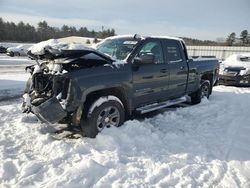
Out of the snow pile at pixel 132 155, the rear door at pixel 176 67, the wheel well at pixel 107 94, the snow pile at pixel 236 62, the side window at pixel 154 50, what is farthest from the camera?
the snow pile at pixel 236 62

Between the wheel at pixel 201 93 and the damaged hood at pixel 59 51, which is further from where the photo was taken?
the wheel at pixel 201 93

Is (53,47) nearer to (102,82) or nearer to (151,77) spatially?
(102,82)

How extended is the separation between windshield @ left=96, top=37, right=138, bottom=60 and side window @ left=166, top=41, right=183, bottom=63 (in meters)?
1.05

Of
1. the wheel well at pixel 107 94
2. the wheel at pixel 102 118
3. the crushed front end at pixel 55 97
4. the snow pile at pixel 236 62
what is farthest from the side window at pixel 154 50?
the snow pile at pixel 236 62

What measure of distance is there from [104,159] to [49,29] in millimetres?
89468

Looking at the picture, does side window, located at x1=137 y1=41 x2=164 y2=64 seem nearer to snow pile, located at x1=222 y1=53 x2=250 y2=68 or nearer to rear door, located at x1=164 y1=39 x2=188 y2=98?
rear door, located at x1=164 y1=39 x2=188 y2=98

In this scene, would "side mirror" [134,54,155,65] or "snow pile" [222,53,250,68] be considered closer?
"side mirror" [134,54,155,65]

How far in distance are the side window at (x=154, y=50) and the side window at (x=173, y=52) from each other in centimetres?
31

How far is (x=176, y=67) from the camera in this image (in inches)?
277

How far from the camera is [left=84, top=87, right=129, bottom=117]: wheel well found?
17.0 ft

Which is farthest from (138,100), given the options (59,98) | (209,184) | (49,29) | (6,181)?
(49,29)

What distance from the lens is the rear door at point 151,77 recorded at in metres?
5.92

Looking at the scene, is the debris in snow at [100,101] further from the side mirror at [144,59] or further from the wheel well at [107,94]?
the side mirror at [144,59]

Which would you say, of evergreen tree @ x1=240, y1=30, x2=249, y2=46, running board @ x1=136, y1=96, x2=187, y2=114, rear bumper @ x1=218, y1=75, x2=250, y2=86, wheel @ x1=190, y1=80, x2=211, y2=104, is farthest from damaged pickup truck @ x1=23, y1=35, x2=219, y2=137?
evergreen tree @ x1=240, y1=30, x2=249, y2=46
